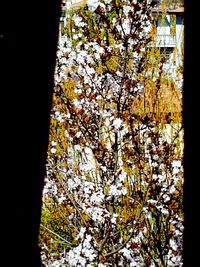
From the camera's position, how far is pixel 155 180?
173 inches

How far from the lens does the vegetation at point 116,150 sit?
4324 millimetres

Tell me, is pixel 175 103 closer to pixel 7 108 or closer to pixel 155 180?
pixel 155 180

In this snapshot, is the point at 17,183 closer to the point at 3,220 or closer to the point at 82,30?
the point at 3,220

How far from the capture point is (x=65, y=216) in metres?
5.03

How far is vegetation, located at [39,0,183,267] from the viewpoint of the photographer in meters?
4.32

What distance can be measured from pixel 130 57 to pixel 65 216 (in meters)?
2.20

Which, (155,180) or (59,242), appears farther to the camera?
(59,242)

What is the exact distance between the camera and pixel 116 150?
4559 millimetres

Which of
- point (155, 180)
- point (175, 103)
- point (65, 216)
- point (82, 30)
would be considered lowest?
point (65, 216)

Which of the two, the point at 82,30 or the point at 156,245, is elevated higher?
the point at 82,30
